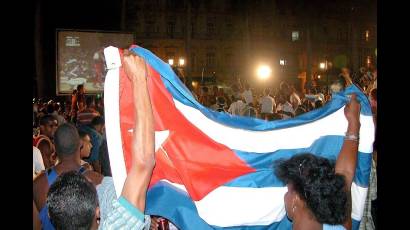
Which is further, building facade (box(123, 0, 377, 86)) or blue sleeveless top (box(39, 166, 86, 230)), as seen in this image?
building facade (box(123, 0, 377, 86))

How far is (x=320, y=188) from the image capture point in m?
2.86

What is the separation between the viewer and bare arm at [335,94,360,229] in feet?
11.7

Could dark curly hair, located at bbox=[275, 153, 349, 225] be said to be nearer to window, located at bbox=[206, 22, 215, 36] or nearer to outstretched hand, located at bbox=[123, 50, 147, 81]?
outstretched hand, located at bbox=[123, 50, 147, 81]

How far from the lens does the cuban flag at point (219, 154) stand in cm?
360

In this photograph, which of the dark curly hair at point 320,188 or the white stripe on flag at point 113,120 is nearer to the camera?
A: the dark curly hair at point 320,188

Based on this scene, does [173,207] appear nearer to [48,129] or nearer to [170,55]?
[48,129]

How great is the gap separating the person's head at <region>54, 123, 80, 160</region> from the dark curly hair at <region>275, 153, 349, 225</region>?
242 centimetres

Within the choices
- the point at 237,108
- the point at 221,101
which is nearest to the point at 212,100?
the point at 221,101

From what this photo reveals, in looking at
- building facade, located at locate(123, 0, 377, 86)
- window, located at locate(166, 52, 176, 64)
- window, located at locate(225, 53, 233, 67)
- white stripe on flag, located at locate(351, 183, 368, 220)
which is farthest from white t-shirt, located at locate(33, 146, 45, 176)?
window, located at locate(225, 53, 233, 67)

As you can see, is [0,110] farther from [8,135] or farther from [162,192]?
[162,192]

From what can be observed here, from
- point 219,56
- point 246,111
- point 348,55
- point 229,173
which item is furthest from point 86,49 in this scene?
point 348,55

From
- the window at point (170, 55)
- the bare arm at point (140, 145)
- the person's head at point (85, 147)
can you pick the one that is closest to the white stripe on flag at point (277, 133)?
the bare arm at point (140, 145)

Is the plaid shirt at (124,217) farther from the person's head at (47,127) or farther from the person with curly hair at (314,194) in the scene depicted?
the person's head at (47,127)

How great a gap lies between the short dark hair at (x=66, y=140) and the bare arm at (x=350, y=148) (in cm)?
253
